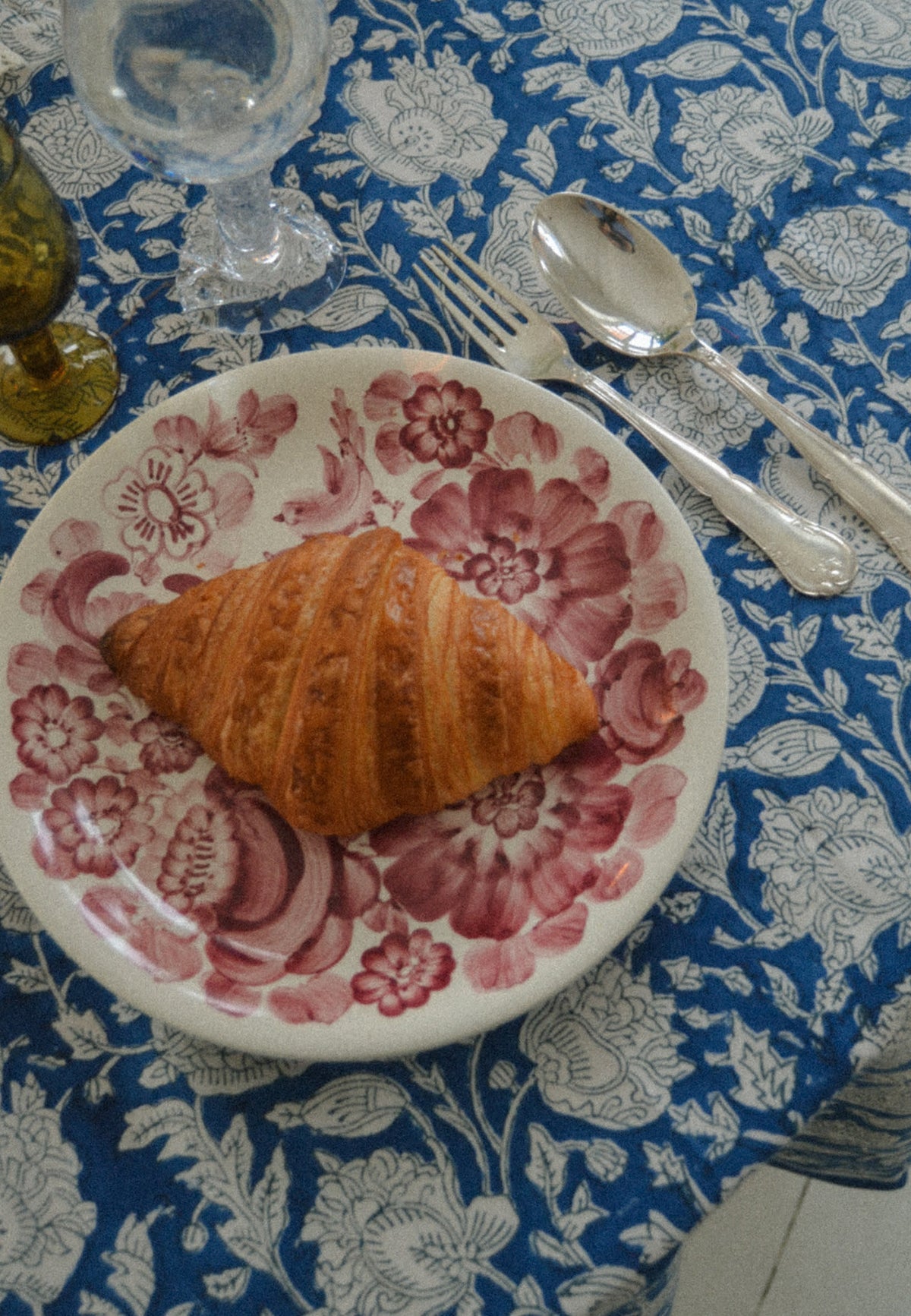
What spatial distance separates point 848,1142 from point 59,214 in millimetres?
Result: 743

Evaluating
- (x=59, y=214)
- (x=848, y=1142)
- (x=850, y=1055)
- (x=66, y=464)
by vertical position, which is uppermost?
(x=59, y=214)

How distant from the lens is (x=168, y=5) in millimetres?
688

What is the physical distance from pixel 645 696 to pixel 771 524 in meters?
0.16

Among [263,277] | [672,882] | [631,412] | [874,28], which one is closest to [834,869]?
[672,882]

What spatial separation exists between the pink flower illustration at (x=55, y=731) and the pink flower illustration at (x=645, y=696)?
297mm

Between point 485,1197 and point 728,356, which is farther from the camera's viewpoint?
point 728,356

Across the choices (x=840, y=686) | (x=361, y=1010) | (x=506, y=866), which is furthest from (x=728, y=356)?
(x=361, y=1010)

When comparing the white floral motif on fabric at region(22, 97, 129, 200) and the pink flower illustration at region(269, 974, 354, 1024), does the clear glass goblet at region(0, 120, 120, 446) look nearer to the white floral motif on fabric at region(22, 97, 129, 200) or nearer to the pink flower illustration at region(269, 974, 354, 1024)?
the white floral motif on fabric at region(22, 97, 129, 200)

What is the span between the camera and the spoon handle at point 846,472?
2.26 feet

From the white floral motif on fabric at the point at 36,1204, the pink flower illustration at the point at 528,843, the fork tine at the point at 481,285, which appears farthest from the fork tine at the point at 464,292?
the white floral motif on fabric at the point at 36,1204

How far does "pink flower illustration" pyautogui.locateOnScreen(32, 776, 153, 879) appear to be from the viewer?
585 mm

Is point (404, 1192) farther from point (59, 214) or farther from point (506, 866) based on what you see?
point (59, 214)

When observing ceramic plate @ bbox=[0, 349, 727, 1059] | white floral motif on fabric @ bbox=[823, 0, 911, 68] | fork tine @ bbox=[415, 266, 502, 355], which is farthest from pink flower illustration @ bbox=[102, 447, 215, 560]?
white floral motif on fabric @ bbox=[823, 0, 911, 68]

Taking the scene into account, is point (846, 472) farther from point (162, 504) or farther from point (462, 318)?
point (162, 504)
